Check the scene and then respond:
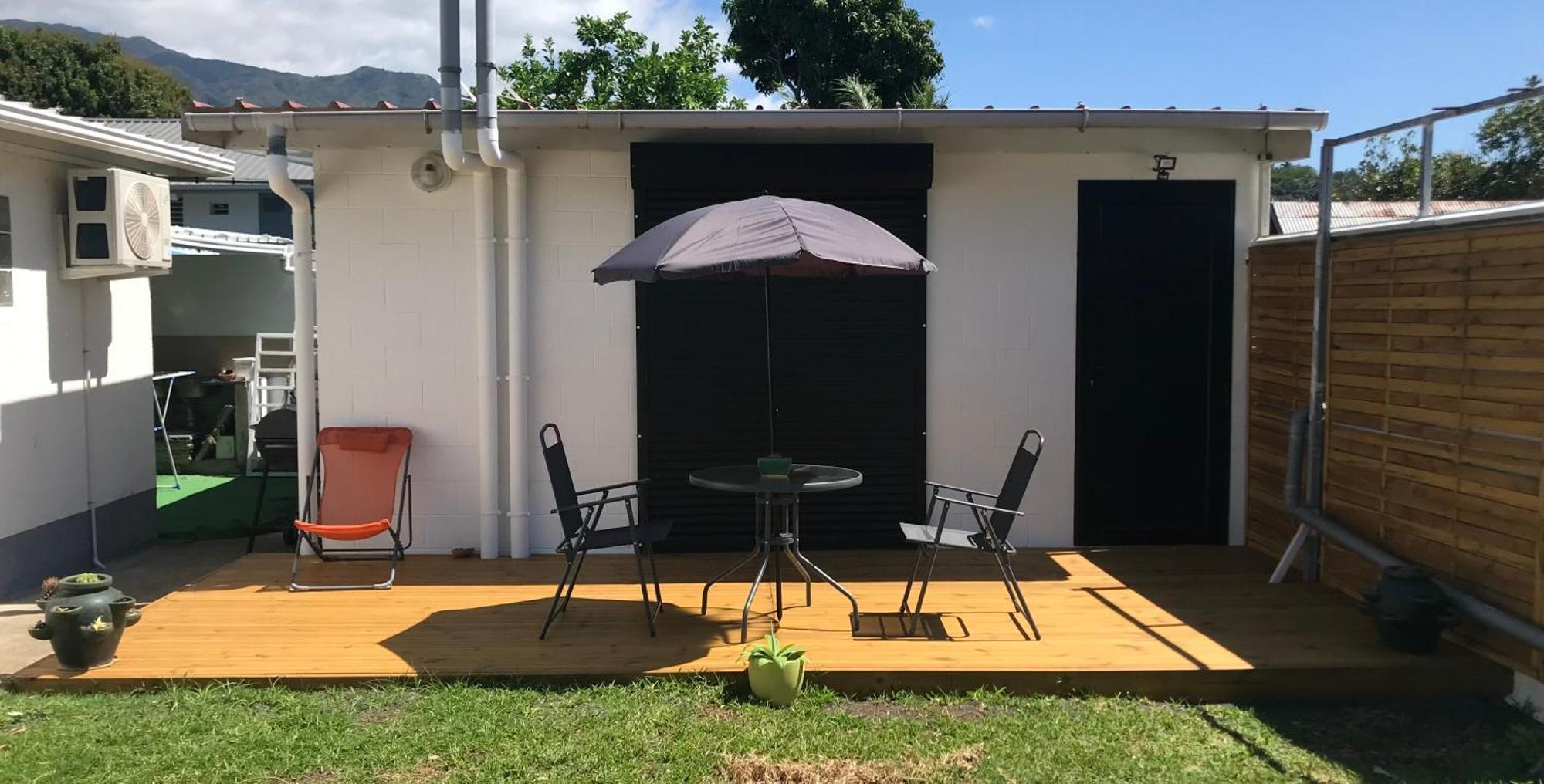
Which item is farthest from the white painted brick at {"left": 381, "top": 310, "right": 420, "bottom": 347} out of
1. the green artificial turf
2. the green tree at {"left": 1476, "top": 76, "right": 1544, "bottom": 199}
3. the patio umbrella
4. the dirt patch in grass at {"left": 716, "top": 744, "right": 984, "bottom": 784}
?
the green tree at {"left": 1476, "top": 76, "right": 1544, "bottom": 199}

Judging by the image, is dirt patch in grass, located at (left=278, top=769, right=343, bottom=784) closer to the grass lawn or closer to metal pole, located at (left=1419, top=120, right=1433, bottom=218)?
the grass lawn

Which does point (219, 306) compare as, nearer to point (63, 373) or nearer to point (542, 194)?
point (63, 373)

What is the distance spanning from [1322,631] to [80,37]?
4023 centimetres

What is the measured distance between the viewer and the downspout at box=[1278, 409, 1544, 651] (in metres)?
3.81

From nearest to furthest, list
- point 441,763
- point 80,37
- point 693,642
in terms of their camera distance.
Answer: point 441,763
point 693,642
point 80,37

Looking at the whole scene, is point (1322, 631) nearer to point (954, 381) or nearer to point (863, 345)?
point (954, 381)

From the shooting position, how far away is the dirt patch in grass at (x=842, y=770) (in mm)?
3322

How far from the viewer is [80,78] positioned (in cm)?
3262

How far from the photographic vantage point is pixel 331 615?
16.2 ft

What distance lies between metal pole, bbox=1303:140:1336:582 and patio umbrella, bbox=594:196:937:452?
83.8 inches

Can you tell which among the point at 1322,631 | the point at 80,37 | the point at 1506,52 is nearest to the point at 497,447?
the point at 1322,631

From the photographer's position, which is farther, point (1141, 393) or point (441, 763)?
point (1141, 393)

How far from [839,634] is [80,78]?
121ft

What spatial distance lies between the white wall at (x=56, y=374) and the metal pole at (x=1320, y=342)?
6.66 metres
